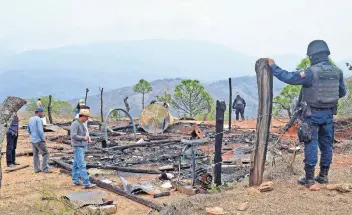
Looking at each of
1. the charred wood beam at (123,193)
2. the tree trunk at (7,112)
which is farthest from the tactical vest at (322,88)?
the tree trunk at (7,112)

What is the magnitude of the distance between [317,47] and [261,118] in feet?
4.68

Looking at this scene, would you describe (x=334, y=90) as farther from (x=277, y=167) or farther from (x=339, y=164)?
(x=339, y=164)

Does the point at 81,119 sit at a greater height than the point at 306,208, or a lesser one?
greater

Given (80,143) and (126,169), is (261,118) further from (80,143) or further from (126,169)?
(126,169)

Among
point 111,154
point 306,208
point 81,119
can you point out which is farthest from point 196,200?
point 111,154

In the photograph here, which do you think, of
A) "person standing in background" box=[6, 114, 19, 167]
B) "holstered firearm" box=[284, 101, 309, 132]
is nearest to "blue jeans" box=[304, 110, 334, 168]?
"holstered firearm" box=[284, 101, 309, 132]

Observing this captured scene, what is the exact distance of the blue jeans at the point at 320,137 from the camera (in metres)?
6.45

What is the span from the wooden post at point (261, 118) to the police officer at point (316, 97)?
19 cm

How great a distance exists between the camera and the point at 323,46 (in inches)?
259

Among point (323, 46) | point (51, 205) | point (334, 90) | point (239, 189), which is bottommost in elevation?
point (51, 205)

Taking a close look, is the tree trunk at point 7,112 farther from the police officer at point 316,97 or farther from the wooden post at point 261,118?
the police officer at point 316,97

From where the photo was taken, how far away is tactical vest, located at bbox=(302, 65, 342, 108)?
637 cm

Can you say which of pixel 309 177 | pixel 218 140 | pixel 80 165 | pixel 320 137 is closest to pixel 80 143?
pixel 80 165

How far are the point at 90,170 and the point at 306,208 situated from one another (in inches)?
261
